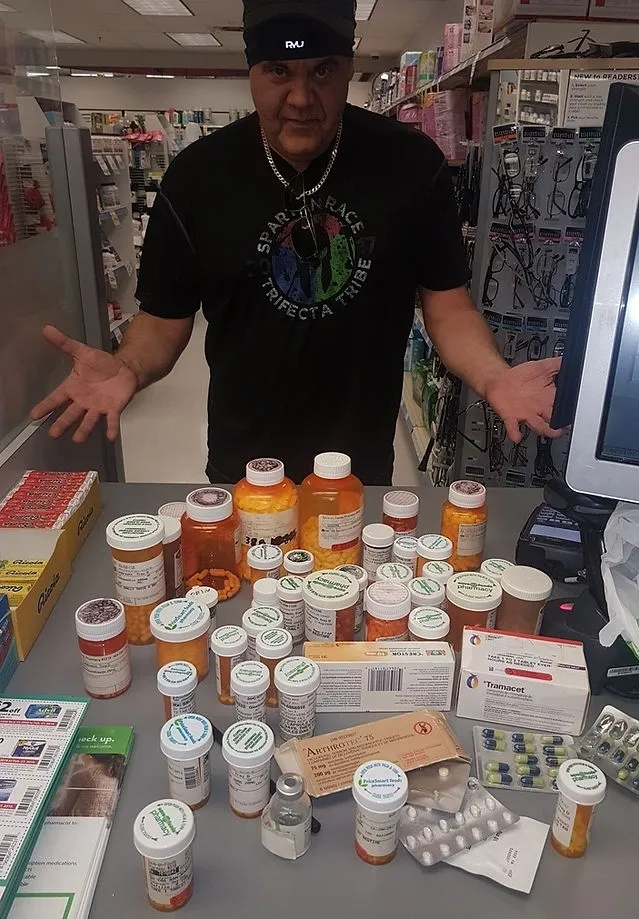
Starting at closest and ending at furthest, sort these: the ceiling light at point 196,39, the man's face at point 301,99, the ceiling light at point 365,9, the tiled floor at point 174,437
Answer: the man's face at point 301,99 → the tiled floor at point 174,437 → the ceiling light at point 365,9 → the ceiling light at point 196,39

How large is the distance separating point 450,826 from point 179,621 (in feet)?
1.37

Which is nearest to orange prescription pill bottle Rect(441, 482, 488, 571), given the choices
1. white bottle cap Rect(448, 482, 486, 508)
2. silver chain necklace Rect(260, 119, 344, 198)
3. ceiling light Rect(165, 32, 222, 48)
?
white bottle cap Rect(448, 482, 486, 508)

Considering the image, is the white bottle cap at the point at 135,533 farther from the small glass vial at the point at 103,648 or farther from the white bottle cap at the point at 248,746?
the white bottle cap at the point at 248,746

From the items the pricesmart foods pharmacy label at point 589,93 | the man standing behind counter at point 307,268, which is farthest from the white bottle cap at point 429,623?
the pricesmart foods pharmacy label at point 589,93

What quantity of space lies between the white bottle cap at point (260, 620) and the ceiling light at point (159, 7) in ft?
30.9

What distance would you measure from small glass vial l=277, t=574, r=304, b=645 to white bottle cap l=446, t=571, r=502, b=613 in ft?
0.71

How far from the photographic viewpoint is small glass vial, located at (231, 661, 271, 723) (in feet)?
2.86

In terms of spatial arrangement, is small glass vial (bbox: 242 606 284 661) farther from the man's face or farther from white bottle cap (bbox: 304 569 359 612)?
the man's face

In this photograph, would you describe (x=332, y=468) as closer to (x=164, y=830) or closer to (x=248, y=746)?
(x=248, y=746)

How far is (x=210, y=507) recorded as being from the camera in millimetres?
1154

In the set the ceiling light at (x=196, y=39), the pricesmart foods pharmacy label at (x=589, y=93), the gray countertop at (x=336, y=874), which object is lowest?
the gray countertop at (x=336, y=874)

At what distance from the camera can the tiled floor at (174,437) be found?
13.1ft

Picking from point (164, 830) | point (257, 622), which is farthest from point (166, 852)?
point (257, 622)

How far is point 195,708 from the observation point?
3.16 ft
